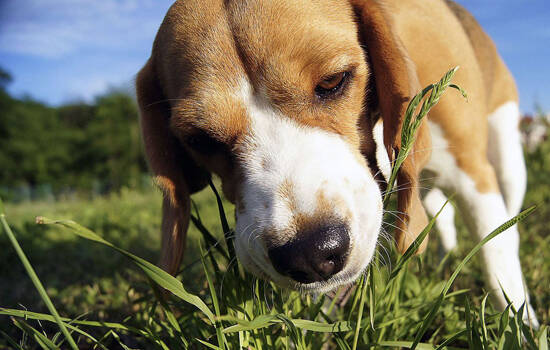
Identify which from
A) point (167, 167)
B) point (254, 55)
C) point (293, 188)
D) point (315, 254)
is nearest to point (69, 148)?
point (167, 167)

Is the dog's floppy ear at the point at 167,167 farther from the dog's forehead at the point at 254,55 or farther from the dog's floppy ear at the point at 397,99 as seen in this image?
the dog's floppy ear at the point at 397,99

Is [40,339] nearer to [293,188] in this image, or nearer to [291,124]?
[293,188]

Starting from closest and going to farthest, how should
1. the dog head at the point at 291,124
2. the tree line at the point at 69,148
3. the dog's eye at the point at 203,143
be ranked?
the dog head at the point at 291,124 → the dog's eye at the point at 203,143 → the tree line at the point at 69,148

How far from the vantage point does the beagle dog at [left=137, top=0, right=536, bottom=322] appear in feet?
5.50

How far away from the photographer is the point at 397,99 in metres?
2.08

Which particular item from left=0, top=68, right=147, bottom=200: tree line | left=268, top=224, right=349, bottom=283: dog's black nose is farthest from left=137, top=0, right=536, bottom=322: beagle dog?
left=0, top=68, right=147, bottom=200: tree line

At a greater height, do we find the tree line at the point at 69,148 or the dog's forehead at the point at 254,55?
the dog's forehead at the point at 254,55

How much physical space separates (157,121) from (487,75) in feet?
8.12

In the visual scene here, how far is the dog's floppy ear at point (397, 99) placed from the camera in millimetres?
2018

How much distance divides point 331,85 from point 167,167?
0.97 meters

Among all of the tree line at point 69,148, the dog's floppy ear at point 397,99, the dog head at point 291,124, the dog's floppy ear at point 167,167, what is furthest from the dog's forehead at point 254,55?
the tree line at point 69,148

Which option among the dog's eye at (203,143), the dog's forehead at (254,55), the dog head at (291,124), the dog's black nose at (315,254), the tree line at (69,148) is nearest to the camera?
the dog's black nose at (315,254)

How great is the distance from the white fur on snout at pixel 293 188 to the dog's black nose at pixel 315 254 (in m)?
0.04

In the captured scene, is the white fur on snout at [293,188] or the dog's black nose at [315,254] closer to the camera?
the dog's black nose at [315,254]
